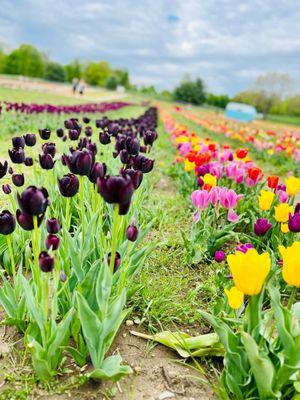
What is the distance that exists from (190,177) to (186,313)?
9.91 ft

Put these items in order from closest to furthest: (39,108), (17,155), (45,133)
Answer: (17,155) < (45,133) < (39,108)

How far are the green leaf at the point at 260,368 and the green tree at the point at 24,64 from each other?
8810 centimetres

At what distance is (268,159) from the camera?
1133 cm

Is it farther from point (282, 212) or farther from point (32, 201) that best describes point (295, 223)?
point (32, 201)

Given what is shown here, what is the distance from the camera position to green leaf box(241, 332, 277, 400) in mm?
1665

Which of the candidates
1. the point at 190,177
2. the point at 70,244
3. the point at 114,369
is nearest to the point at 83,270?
the point at 70,244

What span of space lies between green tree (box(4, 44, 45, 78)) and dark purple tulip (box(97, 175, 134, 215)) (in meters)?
87.8

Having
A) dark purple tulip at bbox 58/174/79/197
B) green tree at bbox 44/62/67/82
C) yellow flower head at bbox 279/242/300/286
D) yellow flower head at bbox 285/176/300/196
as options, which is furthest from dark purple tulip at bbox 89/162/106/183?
green tree at bbox 44/62/67/82

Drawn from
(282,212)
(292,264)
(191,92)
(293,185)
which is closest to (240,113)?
(191,92)

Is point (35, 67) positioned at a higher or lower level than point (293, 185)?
higher

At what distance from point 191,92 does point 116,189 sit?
85.2m

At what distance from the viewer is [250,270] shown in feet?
5.31

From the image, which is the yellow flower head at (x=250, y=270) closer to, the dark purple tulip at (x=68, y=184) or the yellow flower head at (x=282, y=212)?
the dark purple tulip at (x=68, y=184)

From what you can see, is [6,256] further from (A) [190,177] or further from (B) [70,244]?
(A) [190,177]
